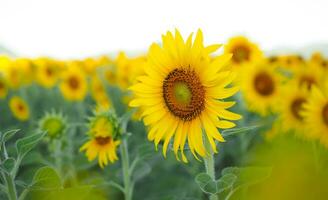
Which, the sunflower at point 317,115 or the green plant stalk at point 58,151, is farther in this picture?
the green plant stalk at point 58,151

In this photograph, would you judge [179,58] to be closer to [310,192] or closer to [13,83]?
[310,192]

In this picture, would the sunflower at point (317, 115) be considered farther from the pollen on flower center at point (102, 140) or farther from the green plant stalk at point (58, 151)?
the green plant stalk at point (58, 151)

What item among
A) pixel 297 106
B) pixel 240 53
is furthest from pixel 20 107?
pixel 297 106

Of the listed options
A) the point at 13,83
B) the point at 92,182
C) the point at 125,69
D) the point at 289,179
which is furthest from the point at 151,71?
the point at 13,83

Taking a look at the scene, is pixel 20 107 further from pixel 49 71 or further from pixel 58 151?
pixel 58 151

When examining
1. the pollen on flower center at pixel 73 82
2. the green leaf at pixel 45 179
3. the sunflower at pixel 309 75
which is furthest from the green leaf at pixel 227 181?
the pollen on flower center at pixel 73 82

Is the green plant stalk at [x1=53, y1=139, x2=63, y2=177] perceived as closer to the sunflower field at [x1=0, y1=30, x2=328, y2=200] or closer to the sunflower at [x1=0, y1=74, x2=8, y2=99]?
the sunflower field at [x1=0, y1=30, x2=328, y2=200]
